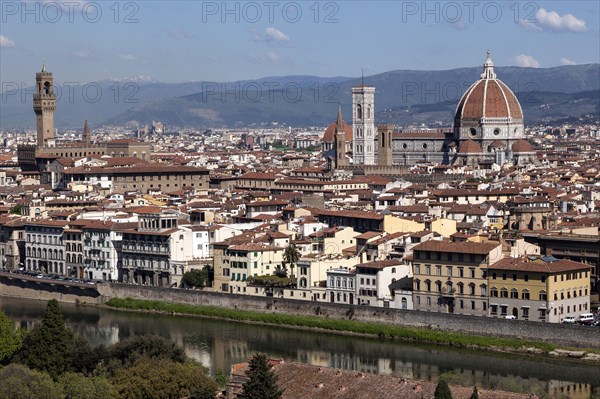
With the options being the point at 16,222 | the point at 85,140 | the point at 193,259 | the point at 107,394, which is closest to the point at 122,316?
the point at 193,259

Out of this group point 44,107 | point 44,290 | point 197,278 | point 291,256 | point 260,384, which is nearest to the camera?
point 260,384

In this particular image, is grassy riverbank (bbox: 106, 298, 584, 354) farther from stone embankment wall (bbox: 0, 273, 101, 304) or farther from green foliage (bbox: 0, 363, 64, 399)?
green foliage (bbox: 0, 363, 64, 399)

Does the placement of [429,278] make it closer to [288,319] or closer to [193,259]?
[288,319]

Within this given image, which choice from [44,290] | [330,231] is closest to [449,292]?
[330,231]

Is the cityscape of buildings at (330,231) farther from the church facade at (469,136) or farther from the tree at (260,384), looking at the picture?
the tree at (260,384)

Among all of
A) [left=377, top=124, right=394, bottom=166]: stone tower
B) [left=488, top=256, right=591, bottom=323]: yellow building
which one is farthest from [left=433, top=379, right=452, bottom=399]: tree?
[left=377, top=124, right=394, bottom=166]: stone tower

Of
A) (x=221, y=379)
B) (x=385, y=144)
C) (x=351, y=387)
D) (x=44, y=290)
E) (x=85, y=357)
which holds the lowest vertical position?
(x=44, y=290)

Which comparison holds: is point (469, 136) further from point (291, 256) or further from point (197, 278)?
point (291, 256)

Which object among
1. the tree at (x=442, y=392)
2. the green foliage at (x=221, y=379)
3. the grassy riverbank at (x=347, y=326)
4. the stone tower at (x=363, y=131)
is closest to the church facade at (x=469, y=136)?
the stone tower at (x=363, y=131)
